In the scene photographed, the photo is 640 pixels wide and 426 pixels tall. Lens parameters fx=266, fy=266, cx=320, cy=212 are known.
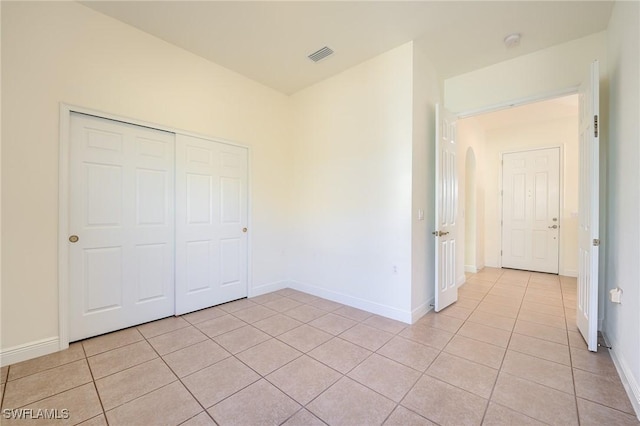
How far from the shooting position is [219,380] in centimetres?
193

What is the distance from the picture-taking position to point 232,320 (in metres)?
3.01

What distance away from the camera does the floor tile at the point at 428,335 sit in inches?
97.0

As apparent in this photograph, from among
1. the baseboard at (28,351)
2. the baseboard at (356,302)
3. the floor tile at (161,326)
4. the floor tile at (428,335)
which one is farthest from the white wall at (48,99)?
the floor tile at (428,335)

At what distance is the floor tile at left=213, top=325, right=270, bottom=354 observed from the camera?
2.40 m

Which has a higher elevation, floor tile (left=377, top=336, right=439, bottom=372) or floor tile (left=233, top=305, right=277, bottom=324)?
floor tile (left=377, top=336, right=439, bottom=372)

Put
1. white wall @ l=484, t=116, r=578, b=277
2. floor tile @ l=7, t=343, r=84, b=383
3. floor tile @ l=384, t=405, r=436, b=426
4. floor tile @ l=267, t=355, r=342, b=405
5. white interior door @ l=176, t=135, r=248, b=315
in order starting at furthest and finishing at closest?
1. white wall @ l=484, t=116, r=578, b=277
2. white interior door @ l=176, t=135, r=248, b=315
3. floor tile @ l=7, t=343, r=84, b=383
4. floor tile @ l=267, t=355, r=342, b=405
5. floor tile @ l=384, t=405, r=436, b=426

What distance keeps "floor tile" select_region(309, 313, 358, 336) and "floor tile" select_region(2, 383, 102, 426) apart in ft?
5.96

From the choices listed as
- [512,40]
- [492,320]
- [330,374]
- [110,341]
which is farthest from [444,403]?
[512,40]

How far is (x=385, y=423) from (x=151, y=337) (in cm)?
227

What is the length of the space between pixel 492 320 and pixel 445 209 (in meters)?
1.34

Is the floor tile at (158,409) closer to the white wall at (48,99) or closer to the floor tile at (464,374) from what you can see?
the white wall at (48,99)

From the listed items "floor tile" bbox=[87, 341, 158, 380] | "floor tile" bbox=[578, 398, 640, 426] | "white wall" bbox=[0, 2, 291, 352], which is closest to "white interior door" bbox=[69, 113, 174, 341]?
"white wall" bbox=[0, 2, 291, 352]

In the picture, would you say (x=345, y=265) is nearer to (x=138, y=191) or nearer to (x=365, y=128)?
(x=365, y=128)

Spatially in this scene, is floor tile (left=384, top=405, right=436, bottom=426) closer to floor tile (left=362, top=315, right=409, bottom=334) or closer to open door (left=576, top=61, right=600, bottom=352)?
floor tile (left=362, top=315, right=409, bottom=334)
